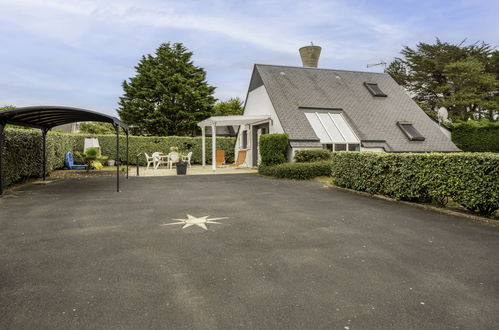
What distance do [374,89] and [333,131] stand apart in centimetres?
735

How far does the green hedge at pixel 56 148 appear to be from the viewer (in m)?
10.2

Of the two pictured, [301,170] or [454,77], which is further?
[454,77]

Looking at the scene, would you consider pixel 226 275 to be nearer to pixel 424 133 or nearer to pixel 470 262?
pixel 470 262

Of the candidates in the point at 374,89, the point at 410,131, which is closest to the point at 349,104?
the point at 374,89

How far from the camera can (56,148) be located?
1577 cm

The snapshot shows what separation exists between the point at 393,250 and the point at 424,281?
1024mm

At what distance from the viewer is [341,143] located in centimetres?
Answer: 1683

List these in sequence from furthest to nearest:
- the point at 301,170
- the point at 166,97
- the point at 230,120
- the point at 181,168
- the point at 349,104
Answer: the point at 166,97
the point at 349,104
the point at 230,120
the point at 181,168
the point at 301,170

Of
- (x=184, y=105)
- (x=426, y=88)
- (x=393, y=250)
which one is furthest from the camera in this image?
(x=426, y=88)

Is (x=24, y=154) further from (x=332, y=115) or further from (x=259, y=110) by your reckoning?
(x=332, y=115)

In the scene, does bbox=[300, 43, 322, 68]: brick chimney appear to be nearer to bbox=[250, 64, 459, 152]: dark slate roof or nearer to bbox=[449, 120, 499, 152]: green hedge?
bbox=[250, 64, 459, 152]: dark slate roof

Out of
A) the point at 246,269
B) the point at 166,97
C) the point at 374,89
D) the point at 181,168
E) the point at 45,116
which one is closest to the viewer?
the point at 246,269

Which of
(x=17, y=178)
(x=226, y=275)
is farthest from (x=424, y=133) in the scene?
(x=17, y=178)

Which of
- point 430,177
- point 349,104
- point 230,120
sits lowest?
point 430,177
